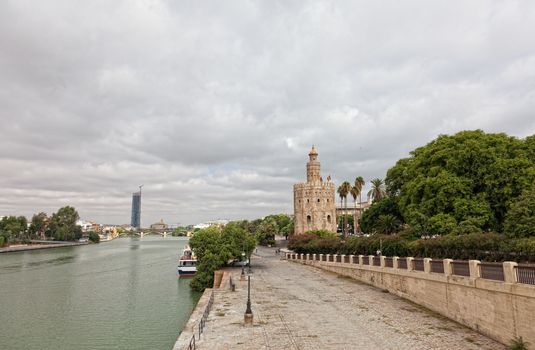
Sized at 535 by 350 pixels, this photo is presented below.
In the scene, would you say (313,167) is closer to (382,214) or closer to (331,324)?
(382,214)

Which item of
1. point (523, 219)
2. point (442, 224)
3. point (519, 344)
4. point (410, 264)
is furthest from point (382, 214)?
point (519, 344)

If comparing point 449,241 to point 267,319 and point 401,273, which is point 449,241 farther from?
point 267,319

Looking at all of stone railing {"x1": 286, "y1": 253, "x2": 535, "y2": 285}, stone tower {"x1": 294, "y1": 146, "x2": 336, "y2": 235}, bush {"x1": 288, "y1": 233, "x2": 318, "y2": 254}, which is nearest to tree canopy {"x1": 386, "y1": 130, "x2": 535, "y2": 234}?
stone railing {"x1": 286, "y1": 253, "x2": 535, "y2": 285}

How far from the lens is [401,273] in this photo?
86.4 feet

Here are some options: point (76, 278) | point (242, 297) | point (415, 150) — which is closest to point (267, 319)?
point (242, 297)

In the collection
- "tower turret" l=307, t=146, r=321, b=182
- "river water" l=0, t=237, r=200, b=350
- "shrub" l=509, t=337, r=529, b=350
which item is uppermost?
"tower turret" l=307, t=146, r=321, b=182

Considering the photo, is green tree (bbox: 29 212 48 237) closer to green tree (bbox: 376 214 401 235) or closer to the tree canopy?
green tree (bbox: 376 214 401 235)

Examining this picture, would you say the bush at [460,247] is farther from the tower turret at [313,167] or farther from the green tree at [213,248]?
the tower turret at [313,167]

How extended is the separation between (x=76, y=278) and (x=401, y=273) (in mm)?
45971

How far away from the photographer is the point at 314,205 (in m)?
92.2

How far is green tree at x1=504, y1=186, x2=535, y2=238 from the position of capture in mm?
23250

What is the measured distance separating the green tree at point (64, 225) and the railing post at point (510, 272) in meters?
167

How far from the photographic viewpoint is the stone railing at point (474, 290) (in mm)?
14477

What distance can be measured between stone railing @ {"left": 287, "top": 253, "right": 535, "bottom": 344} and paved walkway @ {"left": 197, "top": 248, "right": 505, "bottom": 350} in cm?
67
